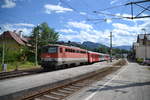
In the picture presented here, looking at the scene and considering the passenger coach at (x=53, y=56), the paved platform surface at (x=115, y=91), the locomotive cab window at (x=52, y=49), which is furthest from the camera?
the locomotive cab window at (x=52, y=49)

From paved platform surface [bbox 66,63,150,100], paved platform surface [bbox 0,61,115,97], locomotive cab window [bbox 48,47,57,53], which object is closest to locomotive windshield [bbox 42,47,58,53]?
locomotive cab window [bbox 48,47,57,53]

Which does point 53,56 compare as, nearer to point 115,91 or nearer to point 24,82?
point 24,82

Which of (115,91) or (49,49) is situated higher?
(49,49)

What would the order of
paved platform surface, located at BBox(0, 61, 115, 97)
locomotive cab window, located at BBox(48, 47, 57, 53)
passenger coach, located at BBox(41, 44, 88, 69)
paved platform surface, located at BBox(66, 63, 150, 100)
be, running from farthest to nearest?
locomotive cab window, located at BBox(48, 47, 57, 53) → passenger coach, located at BBox(41, 44, 88, 69) → paved platform surface, located at BBox(0, 61, 115, 97) → paved platform surface, located at BBox(66, 63, 150, 100)

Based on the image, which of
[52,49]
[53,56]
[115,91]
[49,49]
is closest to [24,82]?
[115,91]

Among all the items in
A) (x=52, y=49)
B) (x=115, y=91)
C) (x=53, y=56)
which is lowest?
(x=115, y=91)

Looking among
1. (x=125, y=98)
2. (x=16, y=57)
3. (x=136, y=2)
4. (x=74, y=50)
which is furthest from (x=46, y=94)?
(x=16, y=57)

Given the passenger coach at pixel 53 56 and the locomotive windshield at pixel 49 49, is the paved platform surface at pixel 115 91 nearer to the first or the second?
the passenger coach at pixel 53 56

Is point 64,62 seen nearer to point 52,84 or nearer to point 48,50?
point 48,50

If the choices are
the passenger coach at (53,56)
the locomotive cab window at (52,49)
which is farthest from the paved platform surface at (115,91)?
the locomotive cab window at (52,49)

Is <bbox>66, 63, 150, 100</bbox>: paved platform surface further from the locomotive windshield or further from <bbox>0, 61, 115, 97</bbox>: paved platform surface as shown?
the locomotive windshield

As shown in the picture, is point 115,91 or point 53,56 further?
point 53,56

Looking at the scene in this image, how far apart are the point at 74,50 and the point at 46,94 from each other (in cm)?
1707

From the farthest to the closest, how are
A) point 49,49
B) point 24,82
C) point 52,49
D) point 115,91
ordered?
point 49,49 < point 52,49 < point 24,82 < point 115,91
